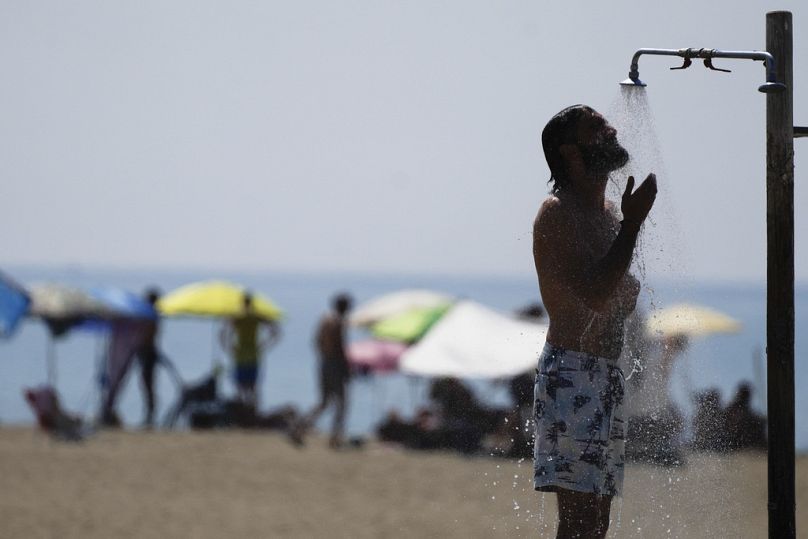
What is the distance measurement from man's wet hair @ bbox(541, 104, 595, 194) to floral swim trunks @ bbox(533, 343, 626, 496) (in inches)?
25.0

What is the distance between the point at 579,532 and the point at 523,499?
19.1 feet

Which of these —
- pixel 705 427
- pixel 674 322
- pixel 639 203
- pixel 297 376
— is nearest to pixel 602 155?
pixel 639 203

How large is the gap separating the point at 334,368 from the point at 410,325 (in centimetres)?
158

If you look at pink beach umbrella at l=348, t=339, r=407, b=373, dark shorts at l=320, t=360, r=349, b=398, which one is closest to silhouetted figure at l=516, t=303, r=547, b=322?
dark shorts at l=320, t=360, r=349, b=398

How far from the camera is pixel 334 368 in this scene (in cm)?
1545

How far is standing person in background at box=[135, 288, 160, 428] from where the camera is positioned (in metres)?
Answer: 17.7

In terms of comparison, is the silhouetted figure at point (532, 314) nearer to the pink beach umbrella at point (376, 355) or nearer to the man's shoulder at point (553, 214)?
the pink beach umbrella at point (376, 355)

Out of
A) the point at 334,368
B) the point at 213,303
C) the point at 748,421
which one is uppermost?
the point at 213,303

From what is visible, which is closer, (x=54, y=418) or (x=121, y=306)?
(x=54, y=418)

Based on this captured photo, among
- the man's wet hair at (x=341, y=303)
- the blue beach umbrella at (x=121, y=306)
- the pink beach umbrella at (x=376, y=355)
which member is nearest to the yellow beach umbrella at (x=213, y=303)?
the blue beach umbrella at (x=121, y=306)

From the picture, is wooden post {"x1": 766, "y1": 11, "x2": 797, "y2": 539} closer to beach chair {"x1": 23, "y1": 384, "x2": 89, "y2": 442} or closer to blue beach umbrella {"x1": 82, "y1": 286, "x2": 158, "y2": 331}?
beach chair {"x1": 23, "y1": 384, "x2": 89, "y2": 442}

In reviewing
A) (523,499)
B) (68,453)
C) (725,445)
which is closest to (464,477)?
(523,499)

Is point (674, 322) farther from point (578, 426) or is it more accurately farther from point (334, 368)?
point (334, 368)

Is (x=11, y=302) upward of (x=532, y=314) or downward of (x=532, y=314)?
upward
